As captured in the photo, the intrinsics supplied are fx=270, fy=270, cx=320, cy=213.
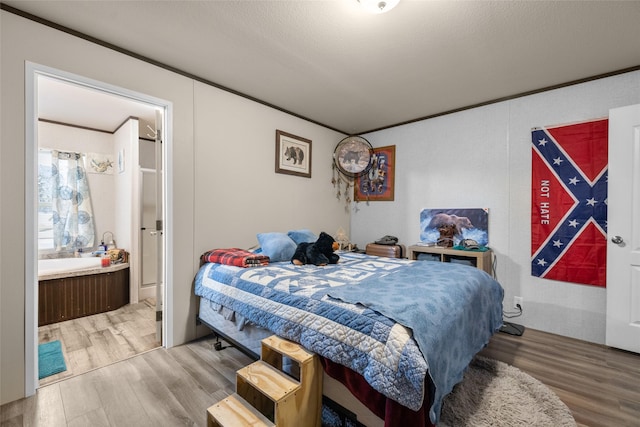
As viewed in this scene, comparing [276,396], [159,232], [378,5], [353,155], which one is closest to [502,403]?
[276,396]

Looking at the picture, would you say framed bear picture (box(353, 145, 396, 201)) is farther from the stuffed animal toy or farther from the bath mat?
the bath mat

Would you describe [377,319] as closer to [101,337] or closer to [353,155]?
[101,337]

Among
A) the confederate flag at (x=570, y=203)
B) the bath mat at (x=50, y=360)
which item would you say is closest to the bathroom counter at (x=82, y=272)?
the bath mat at (x=50, y=360)

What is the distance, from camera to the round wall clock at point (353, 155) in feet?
14.6

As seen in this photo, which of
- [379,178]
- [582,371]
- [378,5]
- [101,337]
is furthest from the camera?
[379,178]

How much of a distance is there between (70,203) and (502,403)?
5689mm

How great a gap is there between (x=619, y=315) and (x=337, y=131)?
3980mm

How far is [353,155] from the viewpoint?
14.6 feet

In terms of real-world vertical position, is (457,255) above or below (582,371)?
above

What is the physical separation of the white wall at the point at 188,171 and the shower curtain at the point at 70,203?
2778mm

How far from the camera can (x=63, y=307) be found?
3193 millimetres

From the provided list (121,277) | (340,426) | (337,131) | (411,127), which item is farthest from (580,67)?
(121,277)

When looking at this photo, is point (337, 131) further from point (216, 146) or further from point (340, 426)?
point (340, 426)

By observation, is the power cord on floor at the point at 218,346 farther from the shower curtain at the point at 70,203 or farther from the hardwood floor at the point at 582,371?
the shower curtain at the point at 70,203
